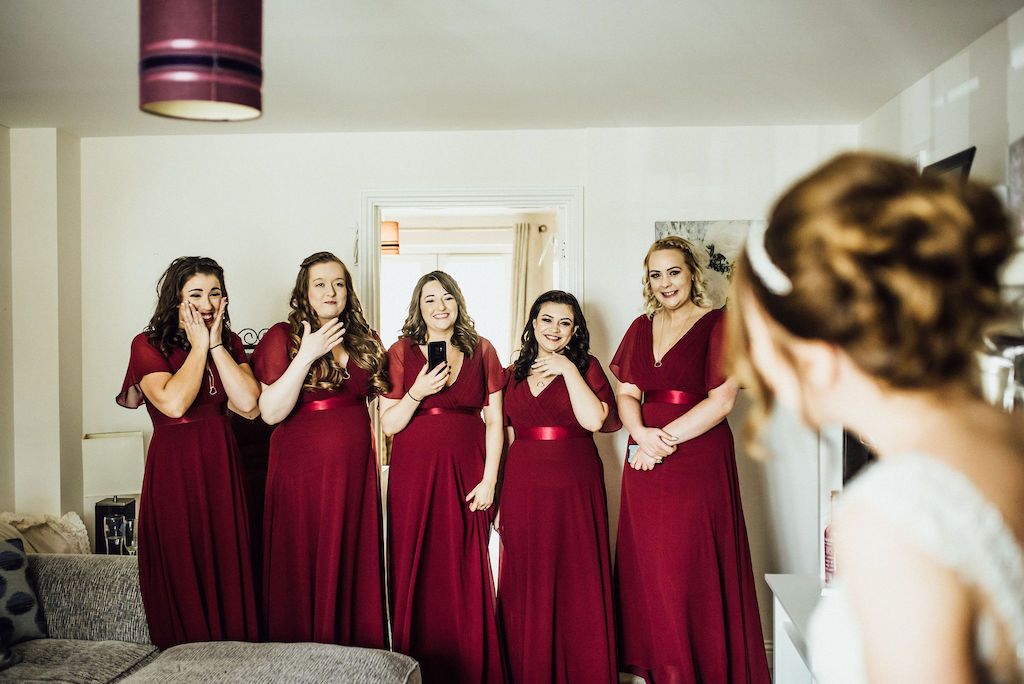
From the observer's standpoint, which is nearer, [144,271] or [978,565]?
[978,565]

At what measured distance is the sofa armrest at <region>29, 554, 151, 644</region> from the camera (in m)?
2.80

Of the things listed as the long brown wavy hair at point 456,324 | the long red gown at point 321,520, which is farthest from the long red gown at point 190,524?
the long brown wavy hair at point 456,324

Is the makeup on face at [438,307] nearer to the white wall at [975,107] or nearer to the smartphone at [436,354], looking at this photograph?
the smartphone at [436,354]

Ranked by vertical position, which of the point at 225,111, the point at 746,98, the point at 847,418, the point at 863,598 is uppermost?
the point at 746,98

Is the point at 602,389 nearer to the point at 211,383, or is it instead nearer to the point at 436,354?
the point at 436,354

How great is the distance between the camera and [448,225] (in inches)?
287

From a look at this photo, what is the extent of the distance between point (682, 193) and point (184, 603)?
2.78 metres

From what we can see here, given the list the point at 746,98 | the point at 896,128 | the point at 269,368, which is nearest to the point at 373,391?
the point at 269,368

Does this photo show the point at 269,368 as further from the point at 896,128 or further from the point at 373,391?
the point at 896,128

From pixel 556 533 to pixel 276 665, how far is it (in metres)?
1.16

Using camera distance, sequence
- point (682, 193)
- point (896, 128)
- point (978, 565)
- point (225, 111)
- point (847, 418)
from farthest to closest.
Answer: point (682, 193) → point (896, 128) → point (225, 111) → point (847, 418) → point (978, 565)

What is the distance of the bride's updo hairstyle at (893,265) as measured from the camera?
2.35ft

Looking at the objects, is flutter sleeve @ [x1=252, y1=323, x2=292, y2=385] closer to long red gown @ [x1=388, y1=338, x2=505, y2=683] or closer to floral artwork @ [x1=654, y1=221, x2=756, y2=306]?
long red gown @ [x1=388, y1=338, x2=505, y2=683]

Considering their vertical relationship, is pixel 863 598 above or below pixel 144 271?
below
